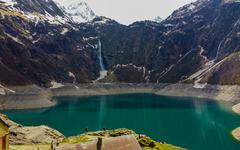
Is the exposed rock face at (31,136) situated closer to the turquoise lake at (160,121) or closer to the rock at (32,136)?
the rock at (32,136)

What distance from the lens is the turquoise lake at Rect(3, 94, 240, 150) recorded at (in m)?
112

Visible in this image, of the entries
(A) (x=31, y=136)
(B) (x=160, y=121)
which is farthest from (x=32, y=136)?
(B) (x=160, y=121)

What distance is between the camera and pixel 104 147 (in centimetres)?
5131

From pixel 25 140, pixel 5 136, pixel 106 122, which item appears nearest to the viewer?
pixel 5 136


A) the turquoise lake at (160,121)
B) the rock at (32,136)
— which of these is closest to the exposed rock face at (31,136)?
the rock at (32,136)

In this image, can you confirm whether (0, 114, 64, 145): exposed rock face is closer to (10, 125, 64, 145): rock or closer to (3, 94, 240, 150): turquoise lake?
(10, 125, 64, 145): rock

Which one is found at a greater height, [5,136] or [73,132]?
[5,136]

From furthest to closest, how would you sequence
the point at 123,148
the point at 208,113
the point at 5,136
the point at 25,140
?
1. the point at 208,113
2. the point at 25,140
3. the point at 123,148
4. the point at 5,136

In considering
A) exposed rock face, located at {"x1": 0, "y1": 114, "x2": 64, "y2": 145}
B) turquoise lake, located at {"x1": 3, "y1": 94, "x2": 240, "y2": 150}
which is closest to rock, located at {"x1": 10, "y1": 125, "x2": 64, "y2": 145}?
exposed rock face, located at {"x1": 0, "y1": 114, "x2": 64, "y2": 145}

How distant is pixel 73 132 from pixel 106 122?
25713 mm

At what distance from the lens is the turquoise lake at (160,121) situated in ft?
367

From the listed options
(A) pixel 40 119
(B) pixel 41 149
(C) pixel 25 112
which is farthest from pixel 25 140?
(C) pixel 25 112

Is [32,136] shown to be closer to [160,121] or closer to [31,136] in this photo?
[31,136]

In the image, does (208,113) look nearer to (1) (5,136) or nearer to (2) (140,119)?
(2) (140,119)
